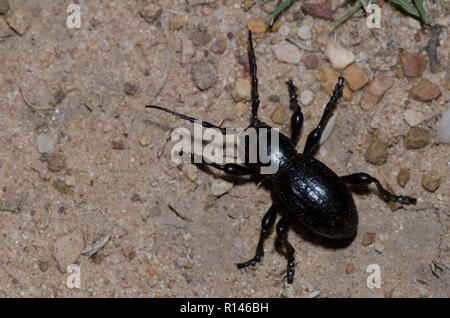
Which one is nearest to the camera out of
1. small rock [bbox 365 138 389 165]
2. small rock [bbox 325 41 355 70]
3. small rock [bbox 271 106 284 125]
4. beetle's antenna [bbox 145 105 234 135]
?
beetle's antenna [bbox 145 105 234 135]

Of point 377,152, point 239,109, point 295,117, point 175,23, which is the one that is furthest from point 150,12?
point 377,152

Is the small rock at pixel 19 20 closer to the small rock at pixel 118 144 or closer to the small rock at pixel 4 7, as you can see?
the small rock at pixel 4 7

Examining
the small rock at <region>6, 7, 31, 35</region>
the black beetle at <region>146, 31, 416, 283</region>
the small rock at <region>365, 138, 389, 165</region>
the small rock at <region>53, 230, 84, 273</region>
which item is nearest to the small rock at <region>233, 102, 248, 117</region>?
the black beetle at <region>146, 31, 416, 283</region>

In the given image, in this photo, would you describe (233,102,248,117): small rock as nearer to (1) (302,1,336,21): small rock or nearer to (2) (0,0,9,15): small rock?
(1) (302,1,336,21): small rock

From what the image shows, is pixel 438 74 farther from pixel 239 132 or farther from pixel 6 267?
pixel 6 267

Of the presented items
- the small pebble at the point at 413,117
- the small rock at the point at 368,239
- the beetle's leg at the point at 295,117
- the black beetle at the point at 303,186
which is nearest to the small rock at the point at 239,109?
the black beetle at the point at 303,186
